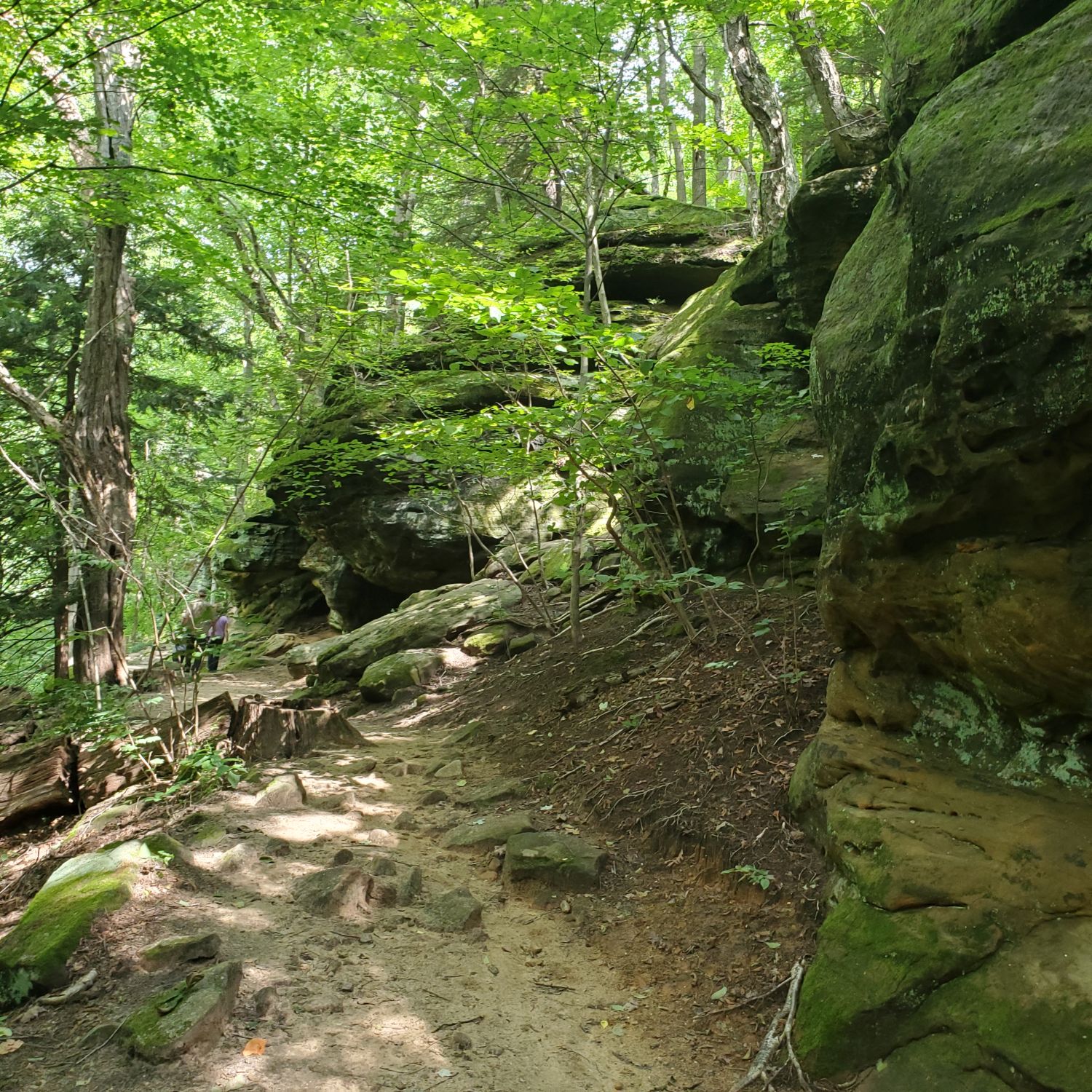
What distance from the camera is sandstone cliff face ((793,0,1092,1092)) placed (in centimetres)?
279

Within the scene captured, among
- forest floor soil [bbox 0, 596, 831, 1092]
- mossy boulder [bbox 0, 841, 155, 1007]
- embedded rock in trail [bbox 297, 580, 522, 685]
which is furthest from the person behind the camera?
embedded rock in trail [bbox 297, 580, 522, 685]

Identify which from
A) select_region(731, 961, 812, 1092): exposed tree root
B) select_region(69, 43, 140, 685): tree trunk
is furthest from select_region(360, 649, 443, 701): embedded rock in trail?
select_region(731, 961, 812, 1092): exposed tree root

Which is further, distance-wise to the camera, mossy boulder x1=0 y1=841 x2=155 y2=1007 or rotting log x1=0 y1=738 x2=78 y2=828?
rotting log x1=0 y1=738 x2=78 y2=828

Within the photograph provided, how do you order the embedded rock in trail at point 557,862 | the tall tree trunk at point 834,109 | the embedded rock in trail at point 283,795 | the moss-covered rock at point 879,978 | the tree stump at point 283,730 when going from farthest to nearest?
the tree stump at point 283,730 < the tall tree trunk at point 834,109 < the embedded rock in trail at point 283,795 < the embedded rock in trail at point 557,862 < the moss-covered rock at point 879,978

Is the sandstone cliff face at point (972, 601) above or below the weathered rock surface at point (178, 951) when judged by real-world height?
above

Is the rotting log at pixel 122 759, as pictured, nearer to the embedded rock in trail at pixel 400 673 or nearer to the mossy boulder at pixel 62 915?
the mossy boulder at pixel 62 915

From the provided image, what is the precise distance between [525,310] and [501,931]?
3.96 meters

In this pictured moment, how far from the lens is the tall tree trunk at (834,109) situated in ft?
21.8

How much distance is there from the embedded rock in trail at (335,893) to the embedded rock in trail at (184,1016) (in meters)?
0.95

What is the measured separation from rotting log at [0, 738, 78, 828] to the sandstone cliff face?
6044 mm

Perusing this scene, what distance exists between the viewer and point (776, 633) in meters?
6.20

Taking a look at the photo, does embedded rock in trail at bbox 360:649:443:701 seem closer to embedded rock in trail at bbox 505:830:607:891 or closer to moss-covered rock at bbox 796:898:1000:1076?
embedded rock in trail at bbox 505:830:607:891

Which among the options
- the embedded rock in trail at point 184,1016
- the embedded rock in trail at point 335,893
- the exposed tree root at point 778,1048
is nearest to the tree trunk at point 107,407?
the embedded rock in trail at point 335,893

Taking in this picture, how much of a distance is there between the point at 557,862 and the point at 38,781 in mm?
4681
